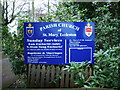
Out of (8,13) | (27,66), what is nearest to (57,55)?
(27,66)

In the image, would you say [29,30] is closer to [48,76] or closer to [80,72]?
[48,76]

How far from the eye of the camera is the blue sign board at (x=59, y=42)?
3.03 meters

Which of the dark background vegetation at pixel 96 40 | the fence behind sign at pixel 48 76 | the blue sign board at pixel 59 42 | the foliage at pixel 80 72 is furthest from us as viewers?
the fence behind sign at pixel 48 76

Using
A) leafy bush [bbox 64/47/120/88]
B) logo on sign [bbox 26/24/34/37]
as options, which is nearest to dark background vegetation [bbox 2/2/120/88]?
leafy bush [bbox 64/47/120/88]

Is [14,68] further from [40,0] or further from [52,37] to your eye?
[40,0]

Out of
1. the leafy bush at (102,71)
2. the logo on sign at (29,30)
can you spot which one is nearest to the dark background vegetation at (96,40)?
the leafy bush at (102,71)

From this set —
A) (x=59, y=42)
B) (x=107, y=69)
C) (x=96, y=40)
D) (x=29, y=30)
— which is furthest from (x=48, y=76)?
(x=96, y=40)

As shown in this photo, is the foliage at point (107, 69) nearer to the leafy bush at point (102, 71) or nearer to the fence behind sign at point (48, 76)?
the leafy bush at point (102, 71)

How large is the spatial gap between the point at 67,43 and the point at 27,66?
99cm

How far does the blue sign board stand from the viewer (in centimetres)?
303

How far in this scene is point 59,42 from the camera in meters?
3.04

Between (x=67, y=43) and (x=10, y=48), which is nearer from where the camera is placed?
(x=67, y=43)

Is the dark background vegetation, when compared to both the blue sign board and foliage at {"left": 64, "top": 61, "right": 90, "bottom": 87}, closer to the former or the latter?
foliage at {"left": 64, "top": 61, "right": 90, "bottom": 87}

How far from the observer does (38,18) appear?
3432mm
